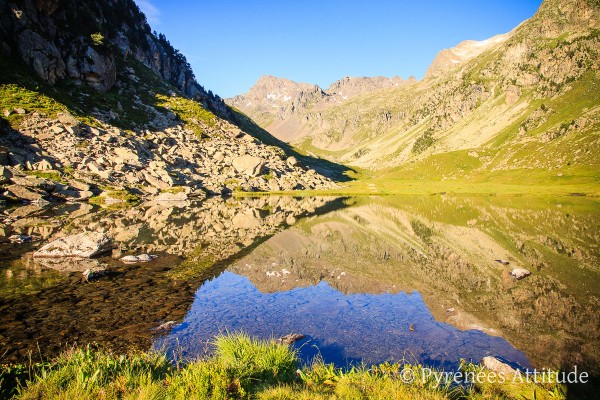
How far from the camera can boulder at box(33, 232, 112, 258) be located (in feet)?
80.7

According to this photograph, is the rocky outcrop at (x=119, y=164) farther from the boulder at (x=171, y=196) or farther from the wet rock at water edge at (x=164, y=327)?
the wet rock at water edge at (x=164, y=327)

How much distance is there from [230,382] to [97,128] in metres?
92.0

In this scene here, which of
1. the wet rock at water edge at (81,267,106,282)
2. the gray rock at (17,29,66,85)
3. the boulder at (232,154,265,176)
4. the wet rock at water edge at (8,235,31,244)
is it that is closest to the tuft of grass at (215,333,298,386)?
the wet rock at water edge at (81,267,106,282)

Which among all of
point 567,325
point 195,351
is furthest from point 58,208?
point 567,325

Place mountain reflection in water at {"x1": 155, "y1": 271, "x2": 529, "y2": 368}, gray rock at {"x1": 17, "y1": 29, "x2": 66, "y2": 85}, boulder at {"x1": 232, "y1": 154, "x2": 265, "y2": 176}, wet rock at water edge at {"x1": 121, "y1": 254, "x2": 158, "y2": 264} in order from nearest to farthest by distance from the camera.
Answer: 1. mountain reflection in water at {"x1": 155, "y1": 271, "x2": 529, "y2": 368}
2. wet rock at water edge at {"x1": 121, "y1": 254, "x2": 158, "y2": 264}
3. gray rock at {"x1": 17, "y1": 29, "x2": 66, "y2": 85}
4. boulder at {"x1": 232, "y1": 154, "x2": 265, "y2": 176}

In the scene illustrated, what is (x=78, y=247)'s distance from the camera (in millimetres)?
25672

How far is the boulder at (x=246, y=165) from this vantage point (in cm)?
11325

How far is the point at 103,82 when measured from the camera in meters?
108

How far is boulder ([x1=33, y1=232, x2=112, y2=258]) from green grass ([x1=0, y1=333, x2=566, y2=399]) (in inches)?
740

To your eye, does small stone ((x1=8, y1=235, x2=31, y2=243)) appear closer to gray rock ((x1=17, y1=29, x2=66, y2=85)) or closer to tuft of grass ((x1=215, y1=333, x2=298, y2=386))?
tuft of grass ((x1=215, y1=333, x2=298, y2=386))

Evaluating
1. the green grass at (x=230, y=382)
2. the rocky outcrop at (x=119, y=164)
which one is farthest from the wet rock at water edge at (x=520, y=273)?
the rocky outcrop at (x=119, y=164)

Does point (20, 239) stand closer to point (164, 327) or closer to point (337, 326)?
point (164, 327)

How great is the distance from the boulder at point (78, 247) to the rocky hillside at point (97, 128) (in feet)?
135

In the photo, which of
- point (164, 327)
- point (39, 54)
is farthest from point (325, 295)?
point (39, 54)
